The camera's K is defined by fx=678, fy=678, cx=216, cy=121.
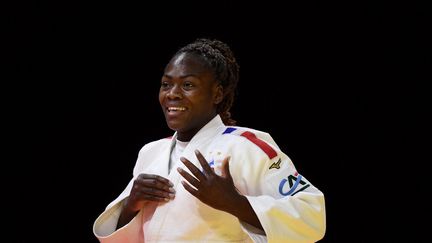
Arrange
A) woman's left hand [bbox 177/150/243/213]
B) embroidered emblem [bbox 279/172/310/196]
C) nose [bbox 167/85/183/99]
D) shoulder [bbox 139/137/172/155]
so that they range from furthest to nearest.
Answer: shoulder [bbox 139/137/172/155] < nose [bbox 167/85/183/99] < embroidered emblem [bbox 279/172/310/196] < woman's left hand [bbox 177/150/243/213]

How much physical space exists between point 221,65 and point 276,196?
0.62 m

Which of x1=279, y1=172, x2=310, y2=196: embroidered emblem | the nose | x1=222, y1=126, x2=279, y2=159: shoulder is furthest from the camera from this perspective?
the nose

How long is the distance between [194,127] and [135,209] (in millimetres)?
398

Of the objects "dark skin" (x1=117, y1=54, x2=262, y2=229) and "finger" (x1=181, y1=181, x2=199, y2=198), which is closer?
"finger" (x1=181, y1=181, x2=199, y2=198)

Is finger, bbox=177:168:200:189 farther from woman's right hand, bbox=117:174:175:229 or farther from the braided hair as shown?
the braided hair

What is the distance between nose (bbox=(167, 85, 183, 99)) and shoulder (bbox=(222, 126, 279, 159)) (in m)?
0.24

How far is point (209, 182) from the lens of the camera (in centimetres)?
231

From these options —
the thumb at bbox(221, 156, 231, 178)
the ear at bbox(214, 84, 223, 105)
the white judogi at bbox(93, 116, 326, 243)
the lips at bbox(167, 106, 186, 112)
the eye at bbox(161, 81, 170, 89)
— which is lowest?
the white judogi at bbox(93, 116, 326, 243)

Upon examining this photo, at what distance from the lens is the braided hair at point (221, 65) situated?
2.72 metres

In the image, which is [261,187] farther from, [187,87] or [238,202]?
[187,87]

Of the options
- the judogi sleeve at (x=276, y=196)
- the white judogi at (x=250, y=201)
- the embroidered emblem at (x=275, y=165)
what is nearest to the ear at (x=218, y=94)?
the white judogi at (x=250, y=201)

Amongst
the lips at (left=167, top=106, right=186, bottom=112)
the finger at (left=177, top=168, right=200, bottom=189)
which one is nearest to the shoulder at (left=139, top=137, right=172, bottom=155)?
the lips at (left=167, top=106, right=186, bottom=112)

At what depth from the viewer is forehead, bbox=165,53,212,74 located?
2.66 meters

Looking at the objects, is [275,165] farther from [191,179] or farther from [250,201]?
[191,179]
